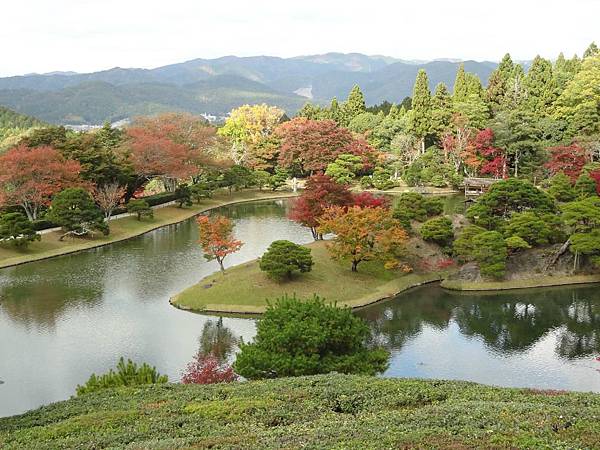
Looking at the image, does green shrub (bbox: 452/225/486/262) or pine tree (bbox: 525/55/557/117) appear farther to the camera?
pine tree (bbox: 525/55/557/117)

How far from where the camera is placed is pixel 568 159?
161ft

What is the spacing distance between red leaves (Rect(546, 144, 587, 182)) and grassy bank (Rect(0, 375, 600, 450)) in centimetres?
4015

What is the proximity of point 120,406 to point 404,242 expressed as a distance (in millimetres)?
19595

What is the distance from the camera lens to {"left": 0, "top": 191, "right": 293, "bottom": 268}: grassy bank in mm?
34750

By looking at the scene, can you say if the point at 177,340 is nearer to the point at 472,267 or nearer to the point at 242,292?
the point at 242,292

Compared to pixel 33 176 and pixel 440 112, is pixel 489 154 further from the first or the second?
pixel 33 176

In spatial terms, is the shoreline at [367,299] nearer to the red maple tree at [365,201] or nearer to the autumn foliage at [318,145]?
the red maple tree at [365,201]

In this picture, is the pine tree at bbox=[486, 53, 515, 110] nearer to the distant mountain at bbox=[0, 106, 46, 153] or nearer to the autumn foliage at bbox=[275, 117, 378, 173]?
the autumn foliage at bbox=[275, 117, 378, 173]

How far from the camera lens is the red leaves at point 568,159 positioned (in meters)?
48.0

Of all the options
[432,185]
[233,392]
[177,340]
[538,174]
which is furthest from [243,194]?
[233,392]

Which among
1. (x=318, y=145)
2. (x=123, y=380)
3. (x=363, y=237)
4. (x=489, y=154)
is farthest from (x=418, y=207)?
(x=318, y=145)

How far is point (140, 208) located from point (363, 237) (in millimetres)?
21479

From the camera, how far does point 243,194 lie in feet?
194

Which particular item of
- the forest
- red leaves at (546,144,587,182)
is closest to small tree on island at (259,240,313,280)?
the forest
